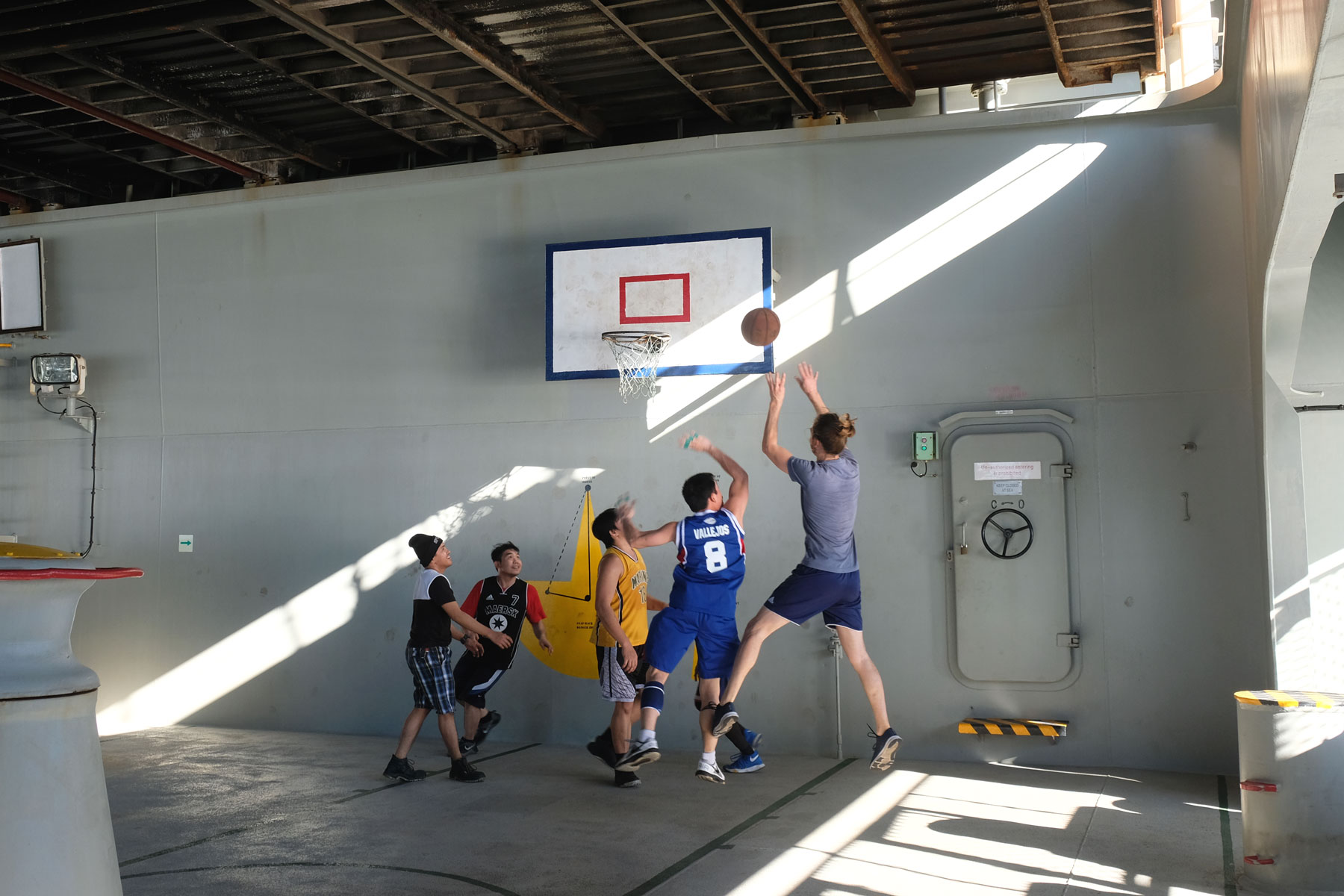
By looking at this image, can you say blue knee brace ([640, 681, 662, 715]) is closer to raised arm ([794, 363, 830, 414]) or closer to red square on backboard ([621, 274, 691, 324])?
raised arm ([794, 363, 830, 414])

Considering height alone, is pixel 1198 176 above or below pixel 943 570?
above

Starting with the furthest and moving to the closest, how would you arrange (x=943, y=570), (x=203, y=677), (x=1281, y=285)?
1. (x=203, y=677)
2. (x=943, y=570)
3. (x=1281, y=285)

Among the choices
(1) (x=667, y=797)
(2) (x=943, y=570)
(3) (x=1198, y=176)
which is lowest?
(1) (x=667, y=797)

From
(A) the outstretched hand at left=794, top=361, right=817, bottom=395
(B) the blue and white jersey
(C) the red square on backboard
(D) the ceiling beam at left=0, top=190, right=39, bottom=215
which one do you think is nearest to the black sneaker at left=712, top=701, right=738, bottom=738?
(B) the blue and white jersey

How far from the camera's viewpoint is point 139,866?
18.0 feet

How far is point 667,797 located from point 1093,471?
393cm

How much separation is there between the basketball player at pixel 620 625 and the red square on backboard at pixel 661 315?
1.86 metres

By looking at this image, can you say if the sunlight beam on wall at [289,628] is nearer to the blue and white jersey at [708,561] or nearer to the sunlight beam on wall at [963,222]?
the blue and white jersey at [708,561]

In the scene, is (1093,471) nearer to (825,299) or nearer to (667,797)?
(825,299)

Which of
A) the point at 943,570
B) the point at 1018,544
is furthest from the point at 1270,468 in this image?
the point at 943,570

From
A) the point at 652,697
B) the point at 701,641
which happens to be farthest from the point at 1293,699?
the point at 652,697

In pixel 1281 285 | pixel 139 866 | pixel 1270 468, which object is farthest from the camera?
pixel 1270 468

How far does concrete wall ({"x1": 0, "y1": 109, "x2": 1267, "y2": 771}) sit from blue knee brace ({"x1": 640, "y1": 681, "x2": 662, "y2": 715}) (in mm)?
1853

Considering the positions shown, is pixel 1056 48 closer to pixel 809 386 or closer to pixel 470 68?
pixel 809 386
